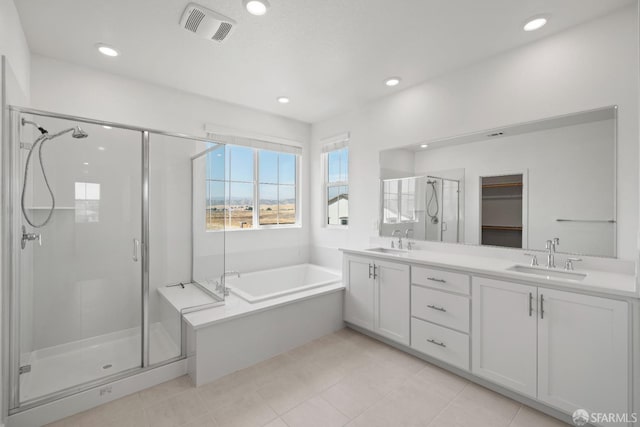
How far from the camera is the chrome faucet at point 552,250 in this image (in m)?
2.09

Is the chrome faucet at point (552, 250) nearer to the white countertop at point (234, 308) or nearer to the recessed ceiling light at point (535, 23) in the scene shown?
the recessed ceiling light at point (535, 23)

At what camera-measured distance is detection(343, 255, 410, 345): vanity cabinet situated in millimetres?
2566

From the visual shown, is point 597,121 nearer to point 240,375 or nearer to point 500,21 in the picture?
point 500,21

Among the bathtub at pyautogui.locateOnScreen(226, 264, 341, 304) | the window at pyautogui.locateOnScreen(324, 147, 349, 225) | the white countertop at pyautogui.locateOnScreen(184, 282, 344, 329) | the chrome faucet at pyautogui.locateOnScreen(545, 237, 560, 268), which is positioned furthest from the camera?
the window at pyautogui.locateOnScreen(324, 147, 349, 225)

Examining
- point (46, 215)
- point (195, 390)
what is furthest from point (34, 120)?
point (195, 390)

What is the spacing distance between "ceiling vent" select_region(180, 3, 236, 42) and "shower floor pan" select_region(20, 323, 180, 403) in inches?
92.4

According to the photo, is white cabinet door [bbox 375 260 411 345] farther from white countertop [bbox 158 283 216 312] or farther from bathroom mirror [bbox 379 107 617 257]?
white countertop [bbox 158 283 216 312]

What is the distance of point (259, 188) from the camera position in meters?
3.95

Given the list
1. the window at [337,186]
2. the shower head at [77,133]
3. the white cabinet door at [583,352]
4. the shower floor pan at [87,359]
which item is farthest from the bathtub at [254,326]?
the white cabinet door at [583,352]

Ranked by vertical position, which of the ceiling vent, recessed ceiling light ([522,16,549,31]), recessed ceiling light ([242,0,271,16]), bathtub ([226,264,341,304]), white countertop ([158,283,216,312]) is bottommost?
bathtub ([226,264,341,304])

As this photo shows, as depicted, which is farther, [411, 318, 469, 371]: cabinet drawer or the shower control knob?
[411, 318, 469, 371]: cabinet drawer

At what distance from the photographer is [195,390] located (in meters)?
2.09

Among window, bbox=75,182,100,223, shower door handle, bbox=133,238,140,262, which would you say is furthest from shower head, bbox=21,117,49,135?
shower door handle, bbox=133,238,140,262

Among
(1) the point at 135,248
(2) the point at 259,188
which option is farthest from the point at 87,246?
(2) the point at 259,188
